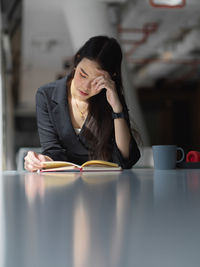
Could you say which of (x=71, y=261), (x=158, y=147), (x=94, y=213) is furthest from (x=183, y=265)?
Result: (x=158, y=147)

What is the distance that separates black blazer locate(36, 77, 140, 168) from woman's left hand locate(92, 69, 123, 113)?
0.53 ft

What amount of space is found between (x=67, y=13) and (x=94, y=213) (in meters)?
2.74

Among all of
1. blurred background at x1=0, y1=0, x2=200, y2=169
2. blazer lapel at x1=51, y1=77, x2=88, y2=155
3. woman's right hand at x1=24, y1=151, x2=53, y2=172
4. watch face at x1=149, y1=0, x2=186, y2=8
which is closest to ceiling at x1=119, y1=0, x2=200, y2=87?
blurred background at x1=0, y1=0, x2=200, y2=169

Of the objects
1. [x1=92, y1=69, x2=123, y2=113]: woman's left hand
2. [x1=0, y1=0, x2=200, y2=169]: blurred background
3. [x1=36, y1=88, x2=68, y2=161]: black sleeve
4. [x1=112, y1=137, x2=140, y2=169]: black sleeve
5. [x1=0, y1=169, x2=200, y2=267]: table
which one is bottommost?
[x1=112, y1=137, x2=140, y2=169]: black sleeve

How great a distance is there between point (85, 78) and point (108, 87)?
0.12m

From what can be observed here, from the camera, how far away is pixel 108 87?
193 cm

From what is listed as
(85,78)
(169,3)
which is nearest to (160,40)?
(169,3)

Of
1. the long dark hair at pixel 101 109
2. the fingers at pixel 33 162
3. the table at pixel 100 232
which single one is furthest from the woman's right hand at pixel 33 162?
the table at pixel 100 232

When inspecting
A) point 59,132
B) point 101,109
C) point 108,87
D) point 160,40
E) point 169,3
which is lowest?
point 59,132

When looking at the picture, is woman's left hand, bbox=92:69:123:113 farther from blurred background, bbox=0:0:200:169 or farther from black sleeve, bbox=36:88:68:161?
black sleeve, bbox=36:88:68:161

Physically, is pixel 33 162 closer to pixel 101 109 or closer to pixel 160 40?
pixel 101 109

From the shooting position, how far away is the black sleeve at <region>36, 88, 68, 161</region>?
6.11ft

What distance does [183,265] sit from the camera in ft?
0.86

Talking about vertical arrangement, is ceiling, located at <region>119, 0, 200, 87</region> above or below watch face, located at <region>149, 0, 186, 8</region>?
above
